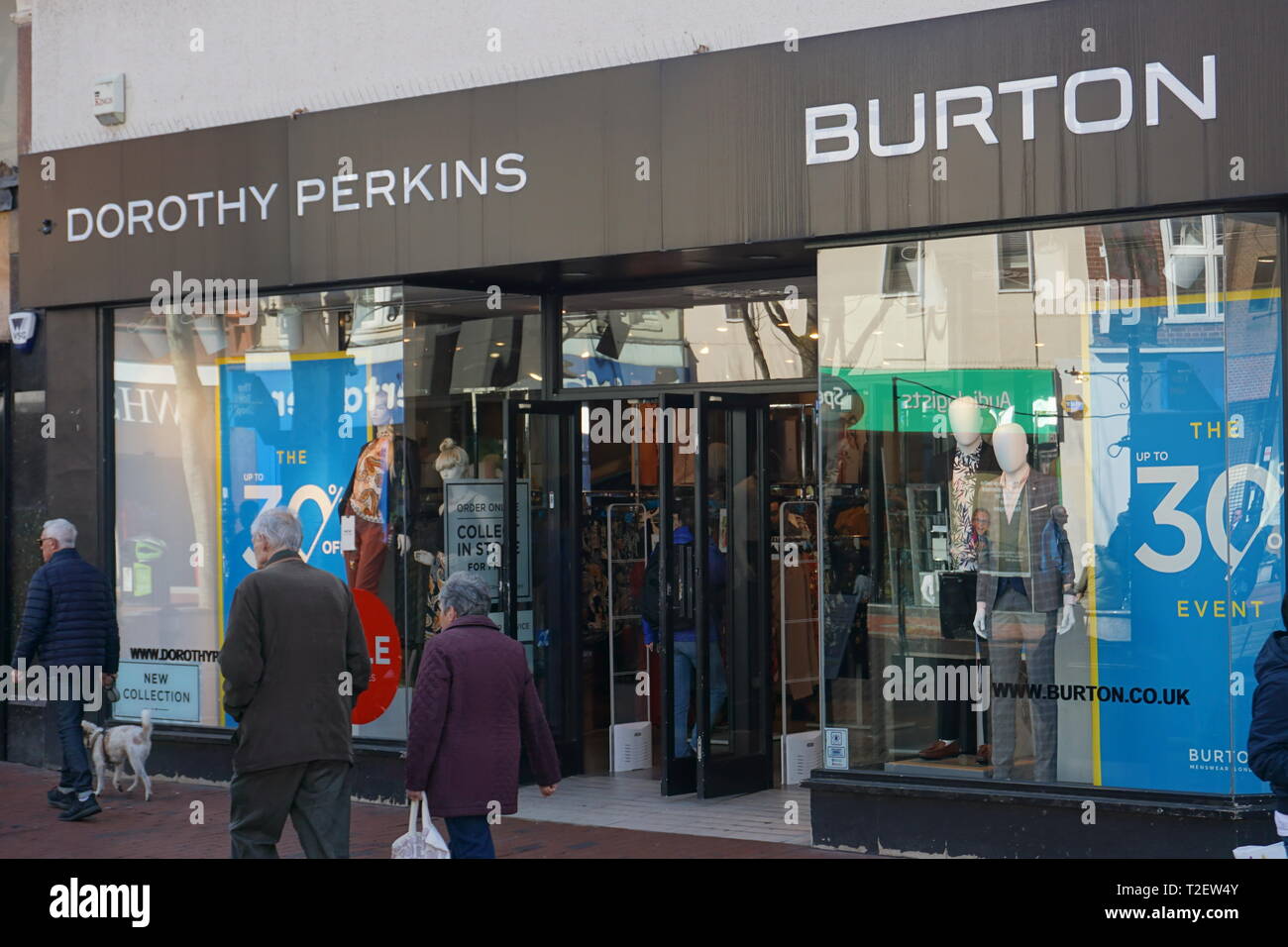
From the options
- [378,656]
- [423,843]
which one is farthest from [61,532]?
[423,843]

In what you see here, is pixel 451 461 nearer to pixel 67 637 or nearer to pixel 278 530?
pixel 67 637

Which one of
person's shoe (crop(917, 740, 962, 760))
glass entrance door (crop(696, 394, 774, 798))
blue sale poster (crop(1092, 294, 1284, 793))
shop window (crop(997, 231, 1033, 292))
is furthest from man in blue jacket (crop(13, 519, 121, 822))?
blue sale poster (crop(1092, 294, 1284, 793))

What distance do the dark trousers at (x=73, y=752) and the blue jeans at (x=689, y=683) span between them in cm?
368

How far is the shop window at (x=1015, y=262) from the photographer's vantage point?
8.39 metres

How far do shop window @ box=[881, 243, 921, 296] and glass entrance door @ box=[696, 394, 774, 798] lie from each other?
1739 mm

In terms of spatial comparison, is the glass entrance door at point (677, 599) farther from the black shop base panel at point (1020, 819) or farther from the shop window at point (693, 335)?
the black shop base panel at point (1020, 819)

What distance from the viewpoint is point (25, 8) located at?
1228 centimetres

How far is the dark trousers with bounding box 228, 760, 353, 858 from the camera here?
6785 mm

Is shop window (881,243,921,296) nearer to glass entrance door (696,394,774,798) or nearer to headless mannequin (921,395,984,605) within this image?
headless mannequin (921,395,984,605)

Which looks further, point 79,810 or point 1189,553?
point 79,810

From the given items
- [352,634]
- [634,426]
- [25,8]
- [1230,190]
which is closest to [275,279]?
[634,426]

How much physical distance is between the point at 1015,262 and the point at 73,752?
6331 mm

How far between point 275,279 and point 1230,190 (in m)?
6.13

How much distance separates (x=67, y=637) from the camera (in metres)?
9.96
